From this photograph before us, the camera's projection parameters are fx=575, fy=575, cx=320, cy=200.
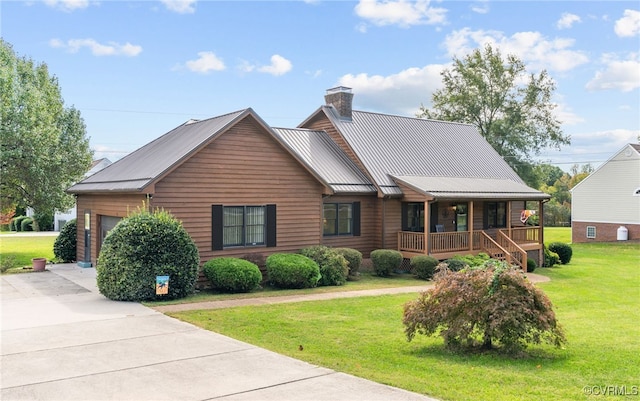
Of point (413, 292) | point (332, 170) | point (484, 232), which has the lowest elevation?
point (413, 292)

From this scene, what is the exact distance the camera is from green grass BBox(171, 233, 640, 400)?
24.9 feet

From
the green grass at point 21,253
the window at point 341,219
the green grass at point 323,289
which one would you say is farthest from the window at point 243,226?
the green grass at point 21,253

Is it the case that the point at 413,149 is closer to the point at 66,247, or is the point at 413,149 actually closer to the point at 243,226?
the point at 243,226

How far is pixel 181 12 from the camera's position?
18734mm

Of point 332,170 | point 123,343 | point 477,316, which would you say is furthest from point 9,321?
point 332,170

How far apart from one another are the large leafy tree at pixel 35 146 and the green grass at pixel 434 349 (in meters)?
18.0

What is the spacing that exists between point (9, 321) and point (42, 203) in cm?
1801

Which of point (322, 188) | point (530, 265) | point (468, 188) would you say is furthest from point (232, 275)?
point (530, 265)

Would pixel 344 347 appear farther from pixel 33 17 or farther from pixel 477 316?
pixel 33 17

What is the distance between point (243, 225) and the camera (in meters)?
18.5

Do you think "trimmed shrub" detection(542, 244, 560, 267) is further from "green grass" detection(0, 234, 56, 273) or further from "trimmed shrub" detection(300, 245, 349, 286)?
"green grass" detection(0, 234, 56, 273)

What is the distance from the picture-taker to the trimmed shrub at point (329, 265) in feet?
60.4

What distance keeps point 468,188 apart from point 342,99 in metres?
6.89

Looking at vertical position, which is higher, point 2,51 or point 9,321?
point 2,51
